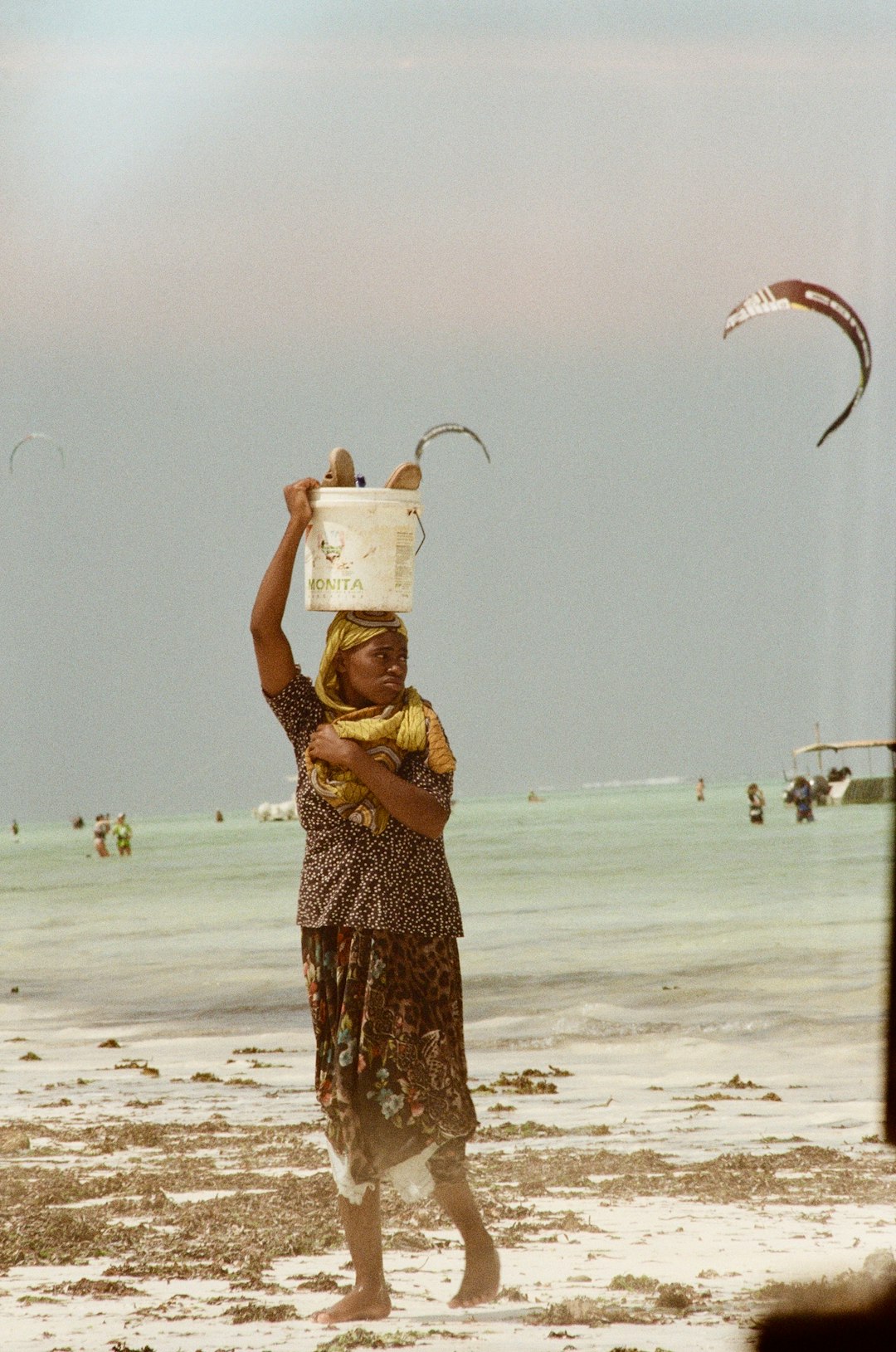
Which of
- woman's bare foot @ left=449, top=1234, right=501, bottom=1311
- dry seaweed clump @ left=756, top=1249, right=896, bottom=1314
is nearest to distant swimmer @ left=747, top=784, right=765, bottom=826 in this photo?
dry seaweed clump @ left=756, top=1249, right=896, bottom=1314

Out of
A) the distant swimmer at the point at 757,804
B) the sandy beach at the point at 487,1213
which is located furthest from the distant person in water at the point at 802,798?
the sandy beach at the point at 487,1213

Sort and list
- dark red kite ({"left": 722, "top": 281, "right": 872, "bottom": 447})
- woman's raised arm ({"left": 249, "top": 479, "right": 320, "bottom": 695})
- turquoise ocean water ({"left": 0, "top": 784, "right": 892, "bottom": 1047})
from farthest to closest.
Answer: turquoise ocean water ({"left": 0, "top": 784, "right": 892, "bottom": 1047}), dark red kite ({"left": 722, "top": 281, "right": 872, "bottom": 447}), woman's raised arm ({"left": 249, "top": 479, "right": 320, "bottom": 695})

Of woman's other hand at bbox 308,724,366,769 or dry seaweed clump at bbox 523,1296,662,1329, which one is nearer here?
dry seaweed clump at bbox 523,1296,662,1329

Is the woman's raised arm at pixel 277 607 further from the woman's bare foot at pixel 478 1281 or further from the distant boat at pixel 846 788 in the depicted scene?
the distant boat at pixel 846 788

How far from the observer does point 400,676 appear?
418cm

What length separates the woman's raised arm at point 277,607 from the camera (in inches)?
162

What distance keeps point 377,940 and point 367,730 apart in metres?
A: 0.49

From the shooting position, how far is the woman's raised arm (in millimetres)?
4121

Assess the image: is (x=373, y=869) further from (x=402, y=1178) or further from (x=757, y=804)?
(x=757, y=804)

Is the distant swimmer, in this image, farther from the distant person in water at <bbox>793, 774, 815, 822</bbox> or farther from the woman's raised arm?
the woman's raised arm

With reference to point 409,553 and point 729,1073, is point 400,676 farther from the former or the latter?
point 729,1073

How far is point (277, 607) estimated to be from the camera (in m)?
4.12

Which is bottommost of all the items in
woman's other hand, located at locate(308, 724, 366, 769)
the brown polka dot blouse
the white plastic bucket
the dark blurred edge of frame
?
the dark blurred edge of frame

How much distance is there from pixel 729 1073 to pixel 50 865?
52.1 metres
